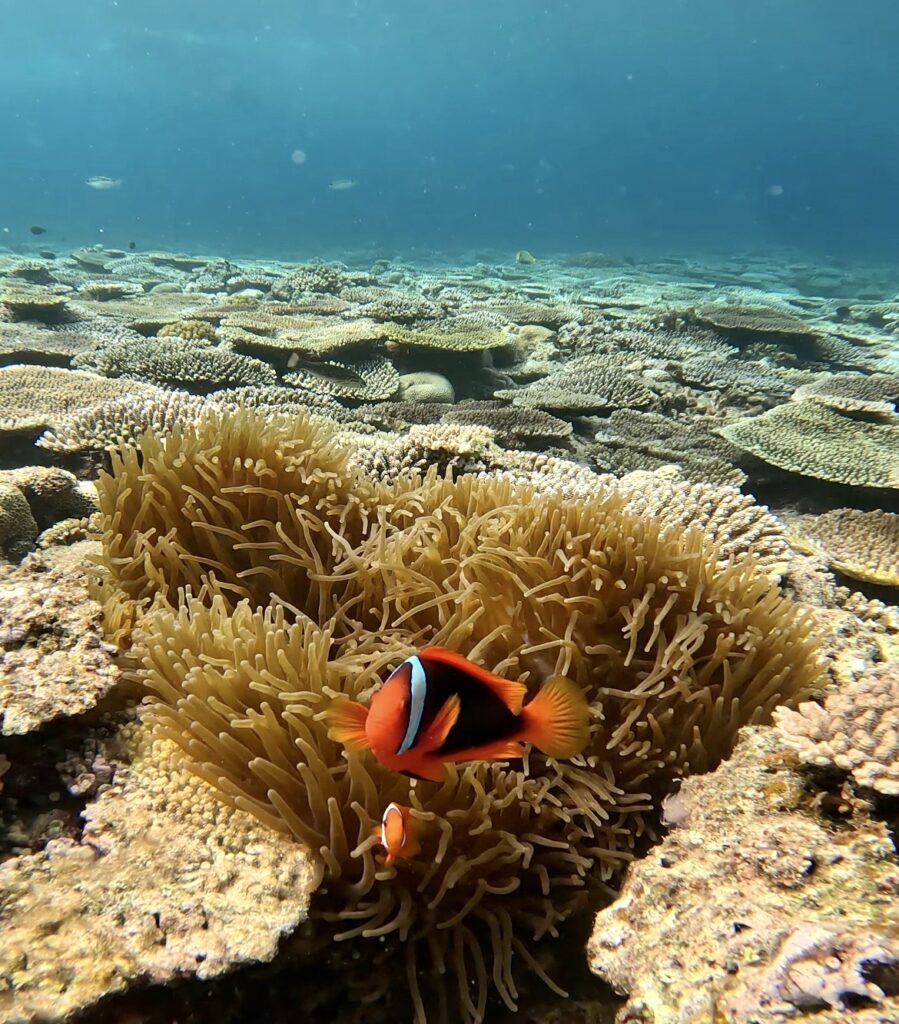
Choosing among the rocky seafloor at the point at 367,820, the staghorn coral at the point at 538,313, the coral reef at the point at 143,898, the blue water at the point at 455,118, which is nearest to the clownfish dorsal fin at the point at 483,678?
the rocky seafloor at the point at 367,820

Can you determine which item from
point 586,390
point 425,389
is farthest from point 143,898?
point 586,390

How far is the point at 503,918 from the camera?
4.35ft

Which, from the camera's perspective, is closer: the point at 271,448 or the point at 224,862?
the point at 224,862

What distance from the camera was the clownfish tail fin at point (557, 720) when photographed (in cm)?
108

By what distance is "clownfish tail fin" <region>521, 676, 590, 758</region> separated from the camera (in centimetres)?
108

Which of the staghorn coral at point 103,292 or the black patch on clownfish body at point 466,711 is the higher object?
the staghorn coral at point 103,292

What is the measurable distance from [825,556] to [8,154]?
143 m

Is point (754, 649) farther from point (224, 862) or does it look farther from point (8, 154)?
point (8, 154)

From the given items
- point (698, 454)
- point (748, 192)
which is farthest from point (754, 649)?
point (748, 192)

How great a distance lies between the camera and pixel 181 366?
5426 mm

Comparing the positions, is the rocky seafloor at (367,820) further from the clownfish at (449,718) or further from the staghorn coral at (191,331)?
the staghorn coral at (191,331)

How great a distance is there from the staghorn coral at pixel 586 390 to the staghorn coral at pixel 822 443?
1.20m

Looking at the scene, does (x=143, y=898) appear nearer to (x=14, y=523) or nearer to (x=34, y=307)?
(x=14, y=523)

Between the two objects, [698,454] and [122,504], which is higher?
[122,504]
